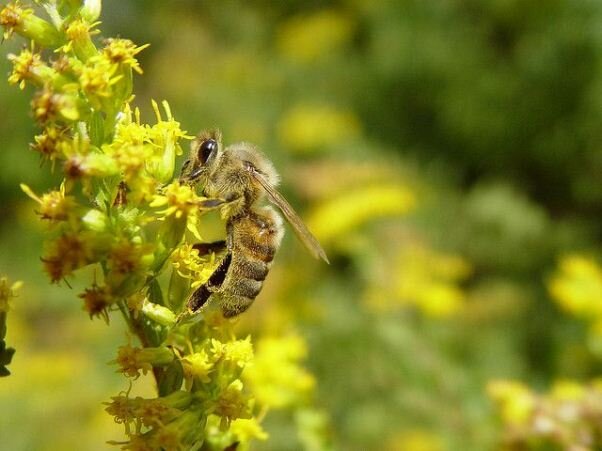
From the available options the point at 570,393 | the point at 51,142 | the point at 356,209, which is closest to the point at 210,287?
the point at 51,142

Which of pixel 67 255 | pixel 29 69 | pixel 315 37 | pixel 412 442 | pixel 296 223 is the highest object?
pixel 315 37

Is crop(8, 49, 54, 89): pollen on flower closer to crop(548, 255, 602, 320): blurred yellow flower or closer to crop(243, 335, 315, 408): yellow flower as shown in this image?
crop(243, 335, 315, 408): yellow flower

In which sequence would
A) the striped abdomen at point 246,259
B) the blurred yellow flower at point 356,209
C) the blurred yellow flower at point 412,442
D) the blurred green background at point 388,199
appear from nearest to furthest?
the striped abdomen at point 246,259
the blurred yellow flower at point 412,442
the blurred green background at point 388,199
the blurred yellow flower at point 356,209

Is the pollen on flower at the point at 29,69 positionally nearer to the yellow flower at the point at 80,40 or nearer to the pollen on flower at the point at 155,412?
the yellow flower at the point at 80,40

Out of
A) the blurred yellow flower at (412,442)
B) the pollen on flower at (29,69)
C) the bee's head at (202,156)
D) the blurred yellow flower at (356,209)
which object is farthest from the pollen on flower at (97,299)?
the blurred yellow flower at (356,209)

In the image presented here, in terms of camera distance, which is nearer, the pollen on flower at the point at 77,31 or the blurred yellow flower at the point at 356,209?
the pollen on flower at the point at 77,31

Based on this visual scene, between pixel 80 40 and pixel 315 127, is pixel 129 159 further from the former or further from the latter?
pixel 315 127

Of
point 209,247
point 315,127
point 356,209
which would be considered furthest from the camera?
point 315,127

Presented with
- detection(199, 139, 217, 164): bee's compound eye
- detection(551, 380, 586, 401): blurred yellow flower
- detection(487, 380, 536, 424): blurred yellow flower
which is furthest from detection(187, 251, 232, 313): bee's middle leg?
detection(551, 380, 586, 401): blurred yellow flower
